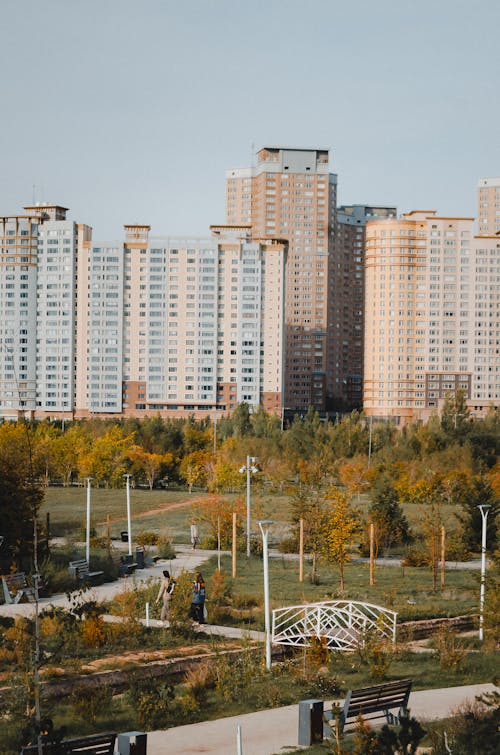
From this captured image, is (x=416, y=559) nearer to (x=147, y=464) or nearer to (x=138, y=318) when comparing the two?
(x=147, y=464)

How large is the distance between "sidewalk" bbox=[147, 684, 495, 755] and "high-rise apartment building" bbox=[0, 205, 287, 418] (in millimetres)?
79088

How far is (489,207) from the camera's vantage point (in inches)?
5443

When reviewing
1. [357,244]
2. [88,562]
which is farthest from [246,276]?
[88,562]

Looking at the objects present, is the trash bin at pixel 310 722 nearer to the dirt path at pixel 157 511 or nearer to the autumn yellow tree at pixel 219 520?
the autumn yellow tree at pixel 219 520

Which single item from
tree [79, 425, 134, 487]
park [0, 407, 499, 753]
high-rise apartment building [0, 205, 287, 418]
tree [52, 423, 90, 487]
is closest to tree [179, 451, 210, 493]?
park [0, 407, 499, 753]

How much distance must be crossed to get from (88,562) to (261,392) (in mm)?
67537

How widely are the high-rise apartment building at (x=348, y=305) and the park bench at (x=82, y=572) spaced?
98900 millimetres

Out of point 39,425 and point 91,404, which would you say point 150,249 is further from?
point 39,425

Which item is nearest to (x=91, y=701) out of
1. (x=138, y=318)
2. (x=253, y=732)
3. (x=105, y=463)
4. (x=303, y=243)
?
(x=253, y=732)

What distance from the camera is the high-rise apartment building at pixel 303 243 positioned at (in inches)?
4680

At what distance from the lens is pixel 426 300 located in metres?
103

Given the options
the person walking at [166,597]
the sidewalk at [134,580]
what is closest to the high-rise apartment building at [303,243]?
the sidewalk at [134,580]

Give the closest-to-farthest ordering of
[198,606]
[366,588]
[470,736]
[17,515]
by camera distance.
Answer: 1. [470,736]
2. [198,606]
3. [366,588]
4. [17,515]

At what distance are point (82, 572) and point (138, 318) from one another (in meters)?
71.1
